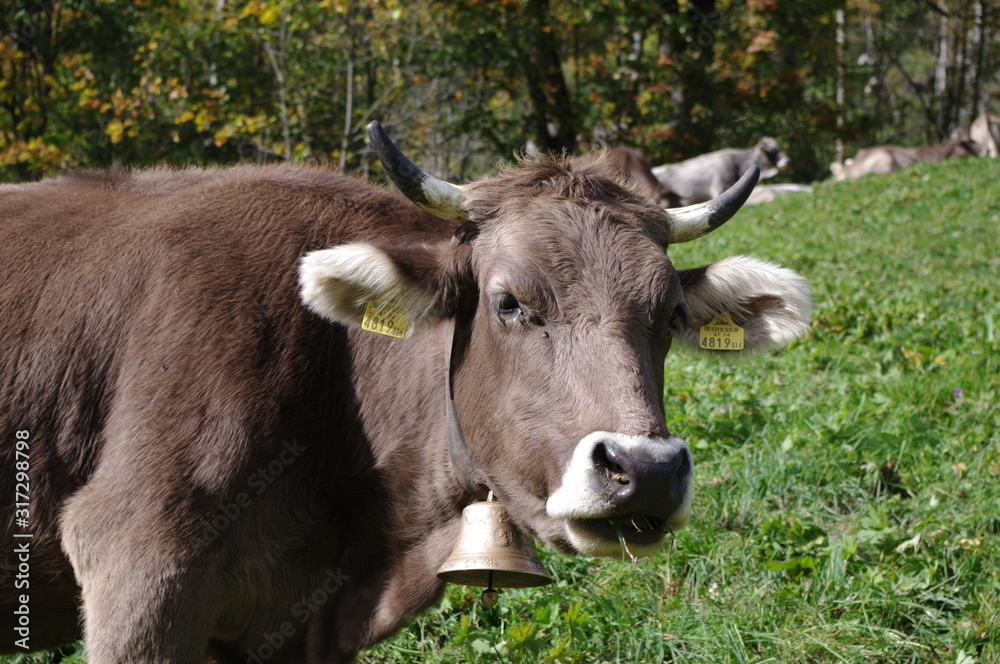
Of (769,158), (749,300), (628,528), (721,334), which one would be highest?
(749,300)

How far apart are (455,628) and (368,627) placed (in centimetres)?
94

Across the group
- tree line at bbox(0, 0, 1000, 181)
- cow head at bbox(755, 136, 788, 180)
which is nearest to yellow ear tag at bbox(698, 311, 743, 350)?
tree line at bbox(0, 0, 1000, 181)

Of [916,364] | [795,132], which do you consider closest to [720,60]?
[795,132]

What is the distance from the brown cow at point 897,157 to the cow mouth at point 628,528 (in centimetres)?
2568

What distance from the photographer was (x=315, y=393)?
3.44 metres

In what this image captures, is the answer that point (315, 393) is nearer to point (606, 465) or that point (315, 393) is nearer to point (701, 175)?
point (606, 465)

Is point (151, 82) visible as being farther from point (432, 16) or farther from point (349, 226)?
point (349, 226)

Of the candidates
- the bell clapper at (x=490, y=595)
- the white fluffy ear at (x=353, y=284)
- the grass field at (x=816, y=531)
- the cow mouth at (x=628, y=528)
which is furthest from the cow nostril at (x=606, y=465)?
the grass field at (x=816, y=531)

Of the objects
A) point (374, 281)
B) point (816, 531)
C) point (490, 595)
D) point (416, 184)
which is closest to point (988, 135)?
point (816, 531)

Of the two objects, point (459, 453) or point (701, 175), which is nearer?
point (459, 453)

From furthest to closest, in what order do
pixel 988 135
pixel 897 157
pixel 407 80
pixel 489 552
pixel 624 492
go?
pixel 988 135 < pixel 897 157 < pixel 407 80 < pixel 489 552 < pixel 624 492

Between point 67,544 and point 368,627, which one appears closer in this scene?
point 67,544

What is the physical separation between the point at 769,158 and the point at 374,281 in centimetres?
2476

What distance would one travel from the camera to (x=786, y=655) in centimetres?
389
